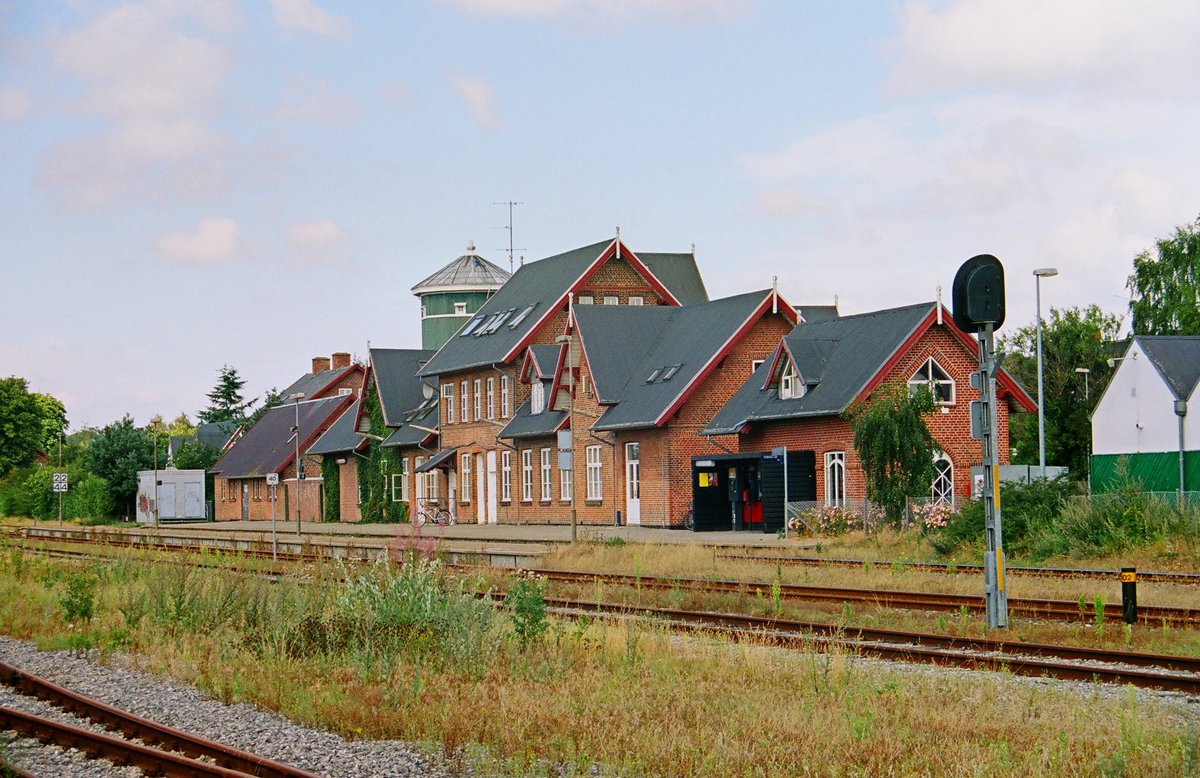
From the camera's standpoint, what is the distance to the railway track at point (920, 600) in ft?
57.9

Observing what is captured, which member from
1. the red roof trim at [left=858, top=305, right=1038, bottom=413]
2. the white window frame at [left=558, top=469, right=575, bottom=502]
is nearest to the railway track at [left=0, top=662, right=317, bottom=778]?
the red roof trim at [left=858, top=305, right=1038, bottom=413]

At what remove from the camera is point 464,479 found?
6038cm

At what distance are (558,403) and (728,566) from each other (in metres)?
25.4

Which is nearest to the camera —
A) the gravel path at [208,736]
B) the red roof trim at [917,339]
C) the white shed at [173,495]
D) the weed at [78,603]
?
the gravel path at [208,736]

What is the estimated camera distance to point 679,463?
46.6 meters

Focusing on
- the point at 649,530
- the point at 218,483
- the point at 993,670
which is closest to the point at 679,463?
the point at 649,530

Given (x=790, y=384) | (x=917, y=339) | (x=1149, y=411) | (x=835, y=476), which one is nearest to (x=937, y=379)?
(x=917, y=339)

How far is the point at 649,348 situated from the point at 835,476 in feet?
44.8

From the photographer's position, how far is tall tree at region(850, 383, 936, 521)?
3566 centimetres

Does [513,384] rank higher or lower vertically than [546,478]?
higher

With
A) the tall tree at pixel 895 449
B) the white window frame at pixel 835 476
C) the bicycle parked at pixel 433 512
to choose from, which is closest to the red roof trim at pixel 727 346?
the white window frame at pixel 835 476

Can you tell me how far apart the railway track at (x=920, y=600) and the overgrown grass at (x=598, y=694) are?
4.30m

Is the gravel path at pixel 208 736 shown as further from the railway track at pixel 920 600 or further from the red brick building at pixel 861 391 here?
the red brick building at pixel 861 391

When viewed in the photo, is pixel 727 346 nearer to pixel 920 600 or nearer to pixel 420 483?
pixel 420 483
